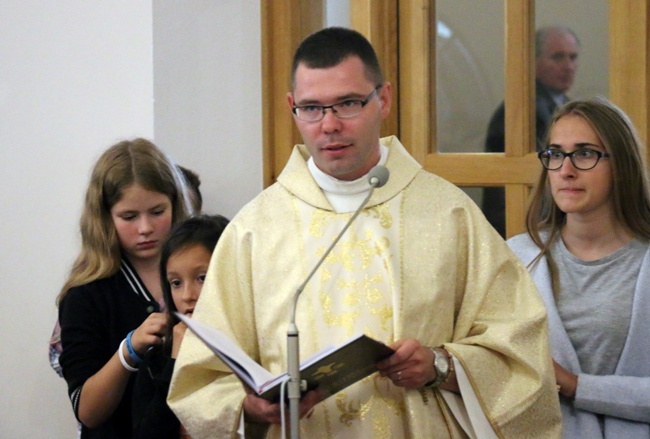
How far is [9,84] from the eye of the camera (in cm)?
404

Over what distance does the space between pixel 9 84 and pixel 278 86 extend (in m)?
1.02

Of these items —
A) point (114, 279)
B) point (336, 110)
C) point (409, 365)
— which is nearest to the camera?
point (409, 365)

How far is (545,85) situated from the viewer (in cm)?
367

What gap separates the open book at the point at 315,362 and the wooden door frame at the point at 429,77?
1.64m

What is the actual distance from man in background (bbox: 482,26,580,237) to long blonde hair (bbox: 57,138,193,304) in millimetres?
1130

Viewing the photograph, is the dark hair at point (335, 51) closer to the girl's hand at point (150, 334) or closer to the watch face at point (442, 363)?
the watch face at point (442, 363)

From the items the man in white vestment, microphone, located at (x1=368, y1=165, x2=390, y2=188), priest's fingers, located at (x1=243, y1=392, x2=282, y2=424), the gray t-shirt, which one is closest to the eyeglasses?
the man in white vestment

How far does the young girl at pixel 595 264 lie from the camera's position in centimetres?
278

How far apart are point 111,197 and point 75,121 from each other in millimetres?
857

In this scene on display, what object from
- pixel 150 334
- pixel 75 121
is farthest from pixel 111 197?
pixel 75 121

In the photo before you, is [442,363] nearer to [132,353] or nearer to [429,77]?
[132,353]

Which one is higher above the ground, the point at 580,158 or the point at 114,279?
the point at 580,158

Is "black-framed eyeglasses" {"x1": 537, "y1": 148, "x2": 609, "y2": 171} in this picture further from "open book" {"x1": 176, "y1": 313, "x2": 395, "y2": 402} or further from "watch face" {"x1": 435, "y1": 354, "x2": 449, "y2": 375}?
"open book" {"x1": 176, "y1": 313, "x2": 395, "y2": 402}

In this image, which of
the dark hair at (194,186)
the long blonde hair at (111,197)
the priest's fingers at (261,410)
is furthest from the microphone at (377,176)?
the dark hair at (194,186)
